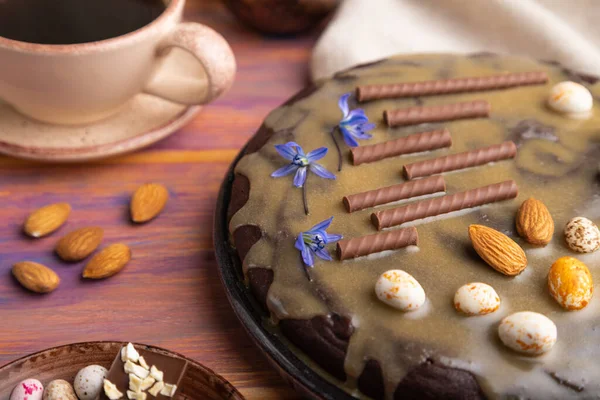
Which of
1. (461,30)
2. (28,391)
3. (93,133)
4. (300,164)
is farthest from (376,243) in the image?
(461,30)

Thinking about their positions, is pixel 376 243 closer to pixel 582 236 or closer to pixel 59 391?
pixel 582 236

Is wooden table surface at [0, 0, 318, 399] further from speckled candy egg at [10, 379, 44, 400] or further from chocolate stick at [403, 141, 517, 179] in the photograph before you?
chocolate stick at [403, 141, 517, 179]

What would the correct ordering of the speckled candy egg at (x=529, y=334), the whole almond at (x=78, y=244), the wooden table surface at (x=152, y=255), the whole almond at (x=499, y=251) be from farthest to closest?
1. the whole almond at (x=78, y=244)
2. the wooden table surface at (x=152, y=255)
3. the whole almond at (x=499, y=251)
4. the speckled candy egg at (x=529, y=334)

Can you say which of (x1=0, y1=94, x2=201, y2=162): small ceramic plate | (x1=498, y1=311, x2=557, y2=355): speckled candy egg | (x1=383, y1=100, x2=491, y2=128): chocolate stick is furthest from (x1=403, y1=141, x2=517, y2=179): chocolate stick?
(x1=0, y1=94, x2=201, y2=162): small ceramic plate

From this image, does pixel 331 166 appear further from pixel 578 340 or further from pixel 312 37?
pixel 312 37

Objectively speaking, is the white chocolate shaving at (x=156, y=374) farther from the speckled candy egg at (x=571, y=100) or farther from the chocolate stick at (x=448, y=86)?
the speckled candy egg at (x=571, y=100)

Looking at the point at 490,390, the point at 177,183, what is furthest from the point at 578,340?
the point at 177,183

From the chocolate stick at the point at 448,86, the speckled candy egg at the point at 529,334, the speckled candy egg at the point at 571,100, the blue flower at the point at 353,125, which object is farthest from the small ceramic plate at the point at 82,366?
the speckled candy egg at the point at 571,100
